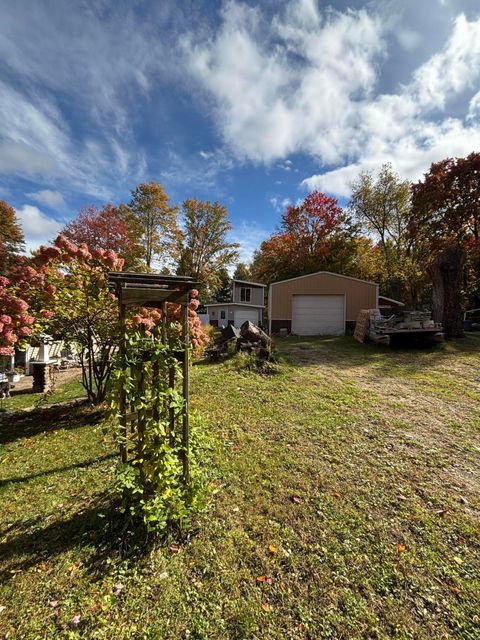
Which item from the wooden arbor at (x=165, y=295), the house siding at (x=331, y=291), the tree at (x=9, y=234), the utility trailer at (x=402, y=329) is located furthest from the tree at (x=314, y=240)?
the wooden arbor at (x=165, y=295)

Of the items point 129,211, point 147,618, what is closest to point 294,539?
point 147,618

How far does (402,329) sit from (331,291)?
17.4 feet

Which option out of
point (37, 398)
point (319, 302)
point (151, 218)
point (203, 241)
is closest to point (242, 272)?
point (203, 241)

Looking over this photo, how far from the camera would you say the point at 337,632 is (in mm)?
1508

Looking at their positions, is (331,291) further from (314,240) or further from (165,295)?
(165,295)

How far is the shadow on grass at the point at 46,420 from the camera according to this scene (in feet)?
13.3

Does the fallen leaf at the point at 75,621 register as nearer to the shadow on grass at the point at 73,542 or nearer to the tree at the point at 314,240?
the shadow on grass at the point at 73,542

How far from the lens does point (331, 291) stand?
47.5ft

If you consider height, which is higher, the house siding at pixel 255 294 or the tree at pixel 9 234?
the tree at pixel 9 234

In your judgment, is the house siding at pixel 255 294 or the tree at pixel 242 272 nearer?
the house siding at pixel 255 294

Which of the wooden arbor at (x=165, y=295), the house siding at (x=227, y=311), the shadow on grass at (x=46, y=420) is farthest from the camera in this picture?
the house siding at (x=227, y=311)

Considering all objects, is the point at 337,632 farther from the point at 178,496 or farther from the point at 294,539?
the point at 178,496

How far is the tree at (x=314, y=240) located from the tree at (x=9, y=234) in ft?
→ 66.0

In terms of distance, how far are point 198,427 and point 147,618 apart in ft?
4.14
